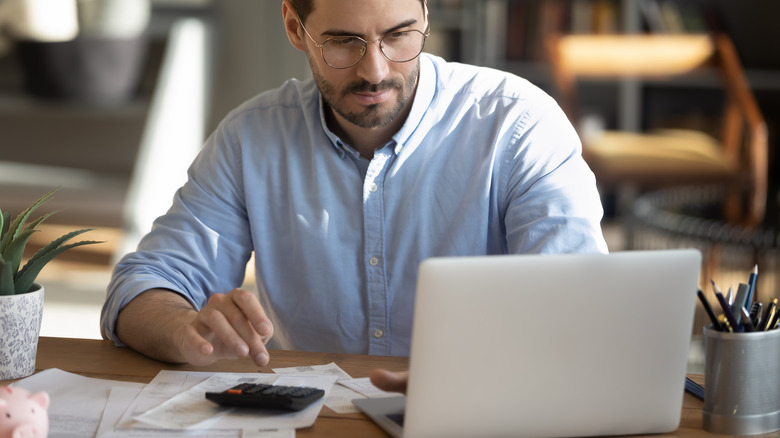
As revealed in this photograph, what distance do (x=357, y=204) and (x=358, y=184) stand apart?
3cm

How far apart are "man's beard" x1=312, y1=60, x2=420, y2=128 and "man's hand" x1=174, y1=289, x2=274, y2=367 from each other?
0.44 metres

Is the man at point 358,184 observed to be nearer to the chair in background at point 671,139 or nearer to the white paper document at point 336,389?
Result: the white paper document at point 336,389

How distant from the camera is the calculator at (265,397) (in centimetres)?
100

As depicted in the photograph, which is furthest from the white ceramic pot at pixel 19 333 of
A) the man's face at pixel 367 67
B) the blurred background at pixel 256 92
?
the blurred background at pixel 256 92

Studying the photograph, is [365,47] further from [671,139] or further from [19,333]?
[671,139]

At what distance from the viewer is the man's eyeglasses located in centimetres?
141

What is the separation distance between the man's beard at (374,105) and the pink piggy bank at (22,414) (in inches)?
28.1

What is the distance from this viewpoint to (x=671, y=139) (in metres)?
3.98

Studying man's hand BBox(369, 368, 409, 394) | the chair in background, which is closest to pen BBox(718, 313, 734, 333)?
man's hand BBox(369, 368, 409, 394)

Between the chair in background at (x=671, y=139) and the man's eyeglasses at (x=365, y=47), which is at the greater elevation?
the man's eyeglasses at (x=365, y=47)

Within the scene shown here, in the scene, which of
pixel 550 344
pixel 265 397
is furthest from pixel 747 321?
pixel 265 397

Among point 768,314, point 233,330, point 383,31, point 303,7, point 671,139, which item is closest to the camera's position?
point 768,314

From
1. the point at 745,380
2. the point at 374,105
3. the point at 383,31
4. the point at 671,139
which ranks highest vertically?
the point at 383,31

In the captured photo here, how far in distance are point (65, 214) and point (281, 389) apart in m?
3.82
